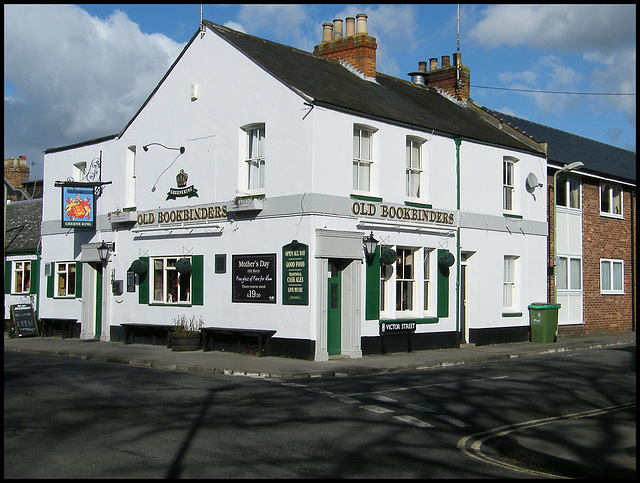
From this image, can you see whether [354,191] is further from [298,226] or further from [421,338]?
[421,338]

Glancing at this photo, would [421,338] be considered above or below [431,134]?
below

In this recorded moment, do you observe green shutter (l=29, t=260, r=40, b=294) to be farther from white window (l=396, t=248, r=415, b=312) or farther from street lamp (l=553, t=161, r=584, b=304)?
street lamp (l=553, t=161, r=584, b=304)

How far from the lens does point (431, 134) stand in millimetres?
21594

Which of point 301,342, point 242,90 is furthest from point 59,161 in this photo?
point 301,342

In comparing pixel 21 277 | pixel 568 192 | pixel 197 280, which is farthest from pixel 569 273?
pixel 21 277

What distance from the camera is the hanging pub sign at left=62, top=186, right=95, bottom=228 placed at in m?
24.5

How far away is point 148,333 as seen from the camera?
74.3ft

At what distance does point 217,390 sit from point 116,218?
11906mm

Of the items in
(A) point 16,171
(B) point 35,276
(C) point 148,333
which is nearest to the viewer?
(C) point 148,333

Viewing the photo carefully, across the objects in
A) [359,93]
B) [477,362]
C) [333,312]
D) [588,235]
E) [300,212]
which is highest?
[359,93]

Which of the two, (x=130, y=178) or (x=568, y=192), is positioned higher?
(x=568, y=192)

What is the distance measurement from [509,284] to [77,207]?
1429cm

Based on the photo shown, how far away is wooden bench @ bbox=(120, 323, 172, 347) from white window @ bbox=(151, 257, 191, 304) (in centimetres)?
81

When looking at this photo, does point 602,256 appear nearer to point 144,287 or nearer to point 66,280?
point 144,287
